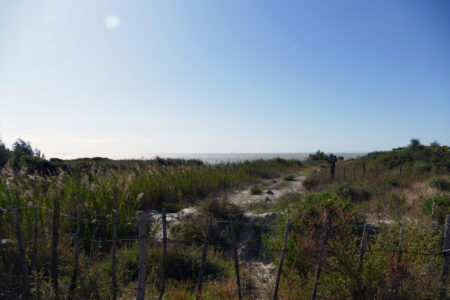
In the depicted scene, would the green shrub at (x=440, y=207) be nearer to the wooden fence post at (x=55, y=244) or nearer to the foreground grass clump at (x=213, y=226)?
the foreground grass clump at (x=213, y=226)

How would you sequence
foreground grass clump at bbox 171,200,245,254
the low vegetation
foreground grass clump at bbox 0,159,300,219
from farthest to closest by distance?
foreground grass clump at bbox 171,200,245,254 → foreground grass clump at bbox 0,159,300,219 → the low vegetation

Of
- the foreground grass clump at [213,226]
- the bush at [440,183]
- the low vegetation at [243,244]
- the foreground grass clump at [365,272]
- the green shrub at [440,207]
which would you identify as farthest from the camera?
the bush at [440,183]

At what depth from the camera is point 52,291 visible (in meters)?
3.22

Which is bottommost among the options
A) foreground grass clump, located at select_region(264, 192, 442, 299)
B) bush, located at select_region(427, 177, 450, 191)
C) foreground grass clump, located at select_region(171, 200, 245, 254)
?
foreground grass clump, located at select_region(171, 200, 245, 254)

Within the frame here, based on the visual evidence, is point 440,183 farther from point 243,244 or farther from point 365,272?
point 365,272

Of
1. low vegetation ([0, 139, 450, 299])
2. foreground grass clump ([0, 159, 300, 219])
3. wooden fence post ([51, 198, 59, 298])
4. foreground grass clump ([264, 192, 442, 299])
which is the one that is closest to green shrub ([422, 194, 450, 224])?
low vegetation ([0, 139, 450, 299])

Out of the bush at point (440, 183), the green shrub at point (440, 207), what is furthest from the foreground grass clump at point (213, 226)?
the bush at point (440, 183)

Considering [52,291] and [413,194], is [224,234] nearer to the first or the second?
[52,291]

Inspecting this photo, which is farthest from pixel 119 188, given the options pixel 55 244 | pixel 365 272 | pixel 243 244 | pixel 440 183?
pixel 440 183

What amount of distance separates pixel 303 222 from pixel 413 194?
6156 millimetres

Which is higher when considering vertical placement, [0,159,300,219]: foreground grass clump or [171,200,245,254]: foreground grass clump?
[0,159,300,219]: foreground grass clump

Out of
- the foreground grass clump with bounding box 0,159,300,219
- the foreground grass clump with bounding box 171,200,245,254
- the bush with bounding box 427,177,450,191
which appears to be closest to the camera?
the foreground grass clump with bounding box 0,159,300,219

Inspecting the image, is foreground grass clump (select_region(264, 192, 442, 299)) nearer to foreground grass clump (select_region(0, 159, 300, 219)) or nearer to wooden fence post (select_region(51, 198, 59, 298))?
wooden fence post (select_region(51, 198, 59, 298))

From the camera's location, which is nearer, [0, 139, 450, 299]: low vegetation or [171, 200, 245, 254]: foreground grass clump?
[0, 139, 450, 299]: low vegetation
